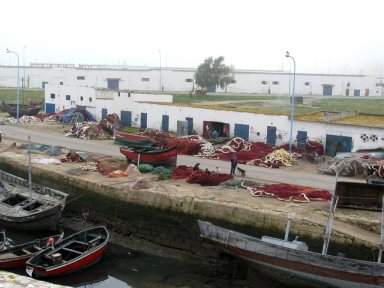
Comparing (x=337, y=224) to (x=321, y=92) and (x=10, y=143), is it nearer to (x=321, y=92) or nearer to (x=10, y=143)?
(x=10, y=143)

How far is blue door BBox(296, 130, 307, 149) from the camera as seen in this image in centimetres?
3253

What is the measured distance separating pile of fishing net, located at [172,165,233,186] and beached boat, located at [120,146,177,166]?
63.7 inches

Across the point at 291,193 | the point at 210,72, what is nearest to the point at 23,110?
the point at 210,72

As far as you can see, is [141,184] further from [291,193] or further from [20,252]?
[291,193]

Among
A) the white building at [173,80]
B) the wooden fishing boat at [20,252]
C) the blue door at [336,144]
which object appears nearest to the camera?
the wooden fishing boat at [20,252]

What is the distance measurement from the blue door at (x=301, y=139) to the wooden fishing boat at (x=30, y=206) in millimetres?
15051

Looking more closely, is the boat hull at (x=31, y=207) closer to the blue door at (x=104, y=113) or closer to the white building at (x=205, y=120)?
the white building at (x=205, y=120)

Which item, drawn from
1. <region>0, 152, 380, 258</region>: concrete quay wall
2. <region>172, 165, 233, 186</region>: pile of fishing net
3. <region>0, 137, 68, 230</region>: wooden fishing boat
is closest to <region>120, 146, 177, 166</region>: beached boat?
<region>172, 165, 233, 186</region>: pile of fishing net

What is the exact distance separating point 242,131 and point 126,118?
40.0 feet

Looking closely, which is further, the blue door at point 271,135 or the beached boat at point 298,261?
the blue door at point 271,135

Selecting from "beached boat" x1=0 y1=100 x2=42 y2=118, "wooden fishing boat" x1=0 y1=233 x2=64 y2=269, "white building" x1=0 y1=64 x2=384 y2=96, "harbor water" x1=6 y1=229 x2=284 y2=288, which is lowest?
"harbor water" x1=6 y1=229 x2=284 y2=288

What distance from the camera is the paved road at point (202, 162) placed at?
25.8m

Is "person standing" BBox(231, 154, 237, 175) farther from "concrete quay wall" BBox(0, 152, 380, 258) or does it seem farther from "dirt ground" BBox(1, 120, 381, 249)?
"concrete quay wall" BBox(0, 152, 380, 258)

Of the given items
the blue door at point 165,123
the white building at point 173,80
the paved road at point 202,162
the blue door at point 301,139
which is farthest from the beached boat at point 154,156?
the white building at point 173,80
